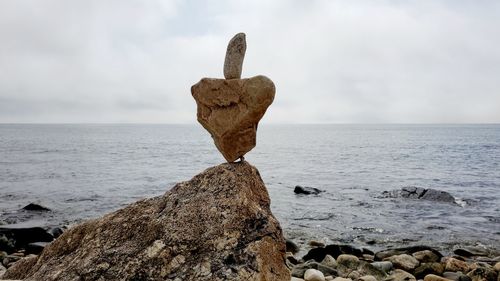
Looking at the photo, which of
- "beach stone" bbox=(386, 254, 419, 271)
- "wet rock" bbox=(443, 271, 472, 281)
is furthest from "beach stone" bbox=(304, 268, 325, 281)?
"wet rock" bbox=(443, 271, 472, 281)

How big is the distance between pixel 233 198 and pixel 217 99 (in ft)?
4.05

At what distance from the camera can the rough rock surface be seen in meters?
4.19

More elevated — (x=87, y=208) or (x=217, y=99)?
(x=217, y=99)

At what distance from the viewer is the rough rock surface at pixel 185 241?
4.19 metres

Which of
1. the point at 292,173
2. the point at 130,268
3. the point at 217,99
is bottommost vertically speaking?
the point at 292,173

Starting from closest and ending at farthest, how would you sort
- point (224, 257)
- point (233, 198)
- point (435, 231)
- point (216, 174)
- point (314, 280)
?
point (224, 257)
point (233, 198)
point (216, 174)
point (314, 280)
point (435, 231)

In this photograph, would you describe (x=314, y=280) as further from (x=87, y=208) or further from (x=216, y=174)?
(x=87, y=208)

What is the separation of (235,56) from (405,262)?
7339 millimetres

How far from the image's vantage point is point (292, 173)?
1363 inches

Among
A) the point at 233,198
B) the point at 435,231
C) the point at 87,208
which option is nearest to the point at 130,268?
the point at 233,198

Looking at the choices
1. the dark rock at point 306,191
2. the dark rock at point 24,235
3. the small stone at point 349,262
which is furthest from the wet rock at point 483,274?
the dark rock at point 306,191

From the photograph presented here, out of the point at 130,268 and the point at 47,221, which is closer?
the point at 130,268

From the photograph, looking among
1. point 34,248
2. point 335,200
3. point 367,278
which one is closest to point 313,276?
point 367,278

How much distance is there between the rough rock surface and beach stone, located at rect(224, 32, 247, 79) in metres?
1.13
